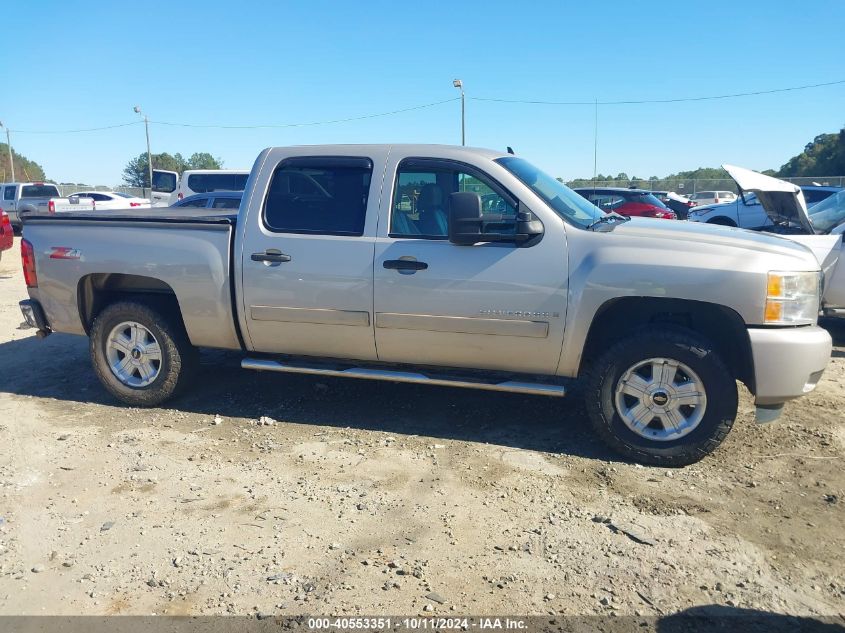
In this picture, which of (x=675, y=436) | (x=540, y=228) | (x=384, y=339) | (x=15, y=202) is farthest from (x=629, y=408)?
(x=15, y=202)

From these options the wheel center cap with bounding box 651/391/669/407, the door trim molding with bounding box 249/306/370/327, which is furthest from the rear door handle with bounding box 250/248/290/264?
the wheel center cap with bounding box 651/391/669/407

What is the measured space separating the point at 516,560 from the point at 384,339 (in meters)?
1.93

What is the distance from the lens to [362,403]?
5504mm

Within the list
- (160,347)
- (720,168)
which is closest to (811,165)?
(720,168)

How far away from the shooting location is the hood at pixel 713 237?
4.21m

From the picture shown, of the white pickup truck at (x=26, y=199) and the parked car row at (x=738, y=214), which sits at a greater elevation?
the white pickup truck at (x=26, y=199)

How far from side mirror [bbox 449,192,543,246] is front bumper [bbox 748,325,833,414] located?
4.81ft

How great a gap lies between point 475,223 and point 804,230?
488 cm

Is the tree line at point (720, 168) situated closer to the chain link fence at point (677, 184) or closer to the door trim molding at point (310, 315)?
the chain link fence at point (677, 184)

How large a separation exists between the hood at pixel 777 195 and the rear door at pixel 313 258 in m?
4.03

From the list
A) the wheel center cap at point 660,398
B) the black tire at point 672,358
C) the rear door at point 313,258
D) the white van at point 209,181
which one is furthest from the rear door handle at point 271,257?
the white van at point 209,181

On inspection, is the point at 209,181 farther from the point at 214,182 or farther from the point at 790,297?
the point at 790,297

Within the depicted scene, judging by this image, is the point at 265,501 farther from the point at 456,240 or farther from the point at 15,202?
the point at 15,202

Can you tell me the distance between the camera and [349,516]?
375 cm
